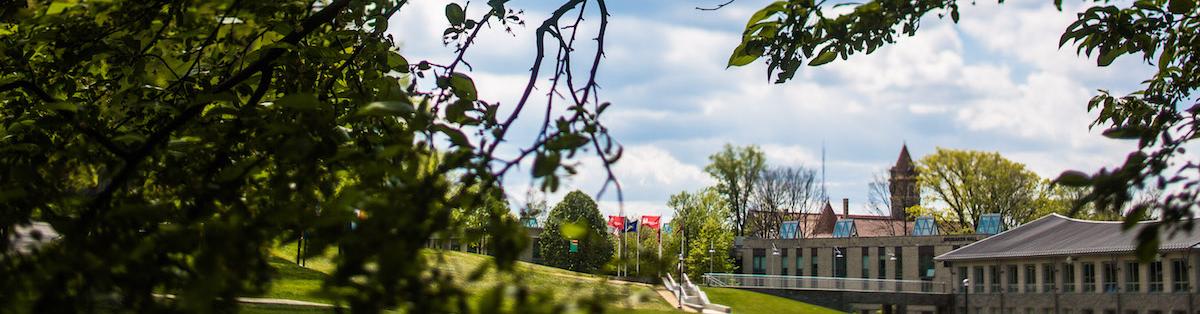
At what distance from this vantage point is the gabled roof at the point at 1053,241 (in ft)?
146

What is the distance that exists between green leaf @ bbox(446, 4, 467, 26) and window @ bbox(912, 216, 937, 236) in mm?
62164

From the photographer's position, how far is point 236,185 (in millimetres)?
2295

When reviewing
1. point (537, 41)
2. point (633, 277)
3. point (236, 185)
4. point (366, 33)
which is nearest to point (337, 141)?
point (236, 185)

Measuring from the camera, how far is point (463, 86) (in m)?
3.65

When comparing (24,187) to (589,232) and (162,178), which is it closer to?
(162,178)

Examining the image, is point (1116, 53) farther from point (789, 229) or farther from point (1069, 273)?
point (789, 229)

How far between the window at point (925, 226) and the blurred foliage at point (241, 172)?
205 feet

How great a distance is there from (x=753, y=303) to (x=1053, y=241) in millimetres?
13388

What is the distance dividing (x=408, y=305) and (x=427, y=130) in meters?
0.62

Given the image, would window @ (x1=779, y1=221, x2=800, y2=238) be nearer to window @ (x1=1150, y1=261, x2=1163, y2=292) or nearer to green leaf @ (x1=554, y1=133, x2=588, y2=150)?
window @ (x1=1150, y1=261, x2=1163, y2=292)

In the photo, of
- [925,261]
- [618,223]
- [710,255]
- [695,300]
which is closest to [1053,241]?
[925,261]

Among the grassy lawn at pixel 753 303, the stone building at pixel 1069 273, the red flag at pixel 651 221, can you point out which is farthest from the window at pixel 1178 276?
the red flag at pixel 651 221

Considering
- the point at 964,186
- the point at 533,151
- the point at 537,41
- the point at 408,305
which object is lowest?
the point at 408,305

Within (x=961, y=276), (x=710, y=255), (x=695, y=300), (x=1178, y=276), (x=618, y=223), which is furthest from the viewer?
(x=710, y=255)
